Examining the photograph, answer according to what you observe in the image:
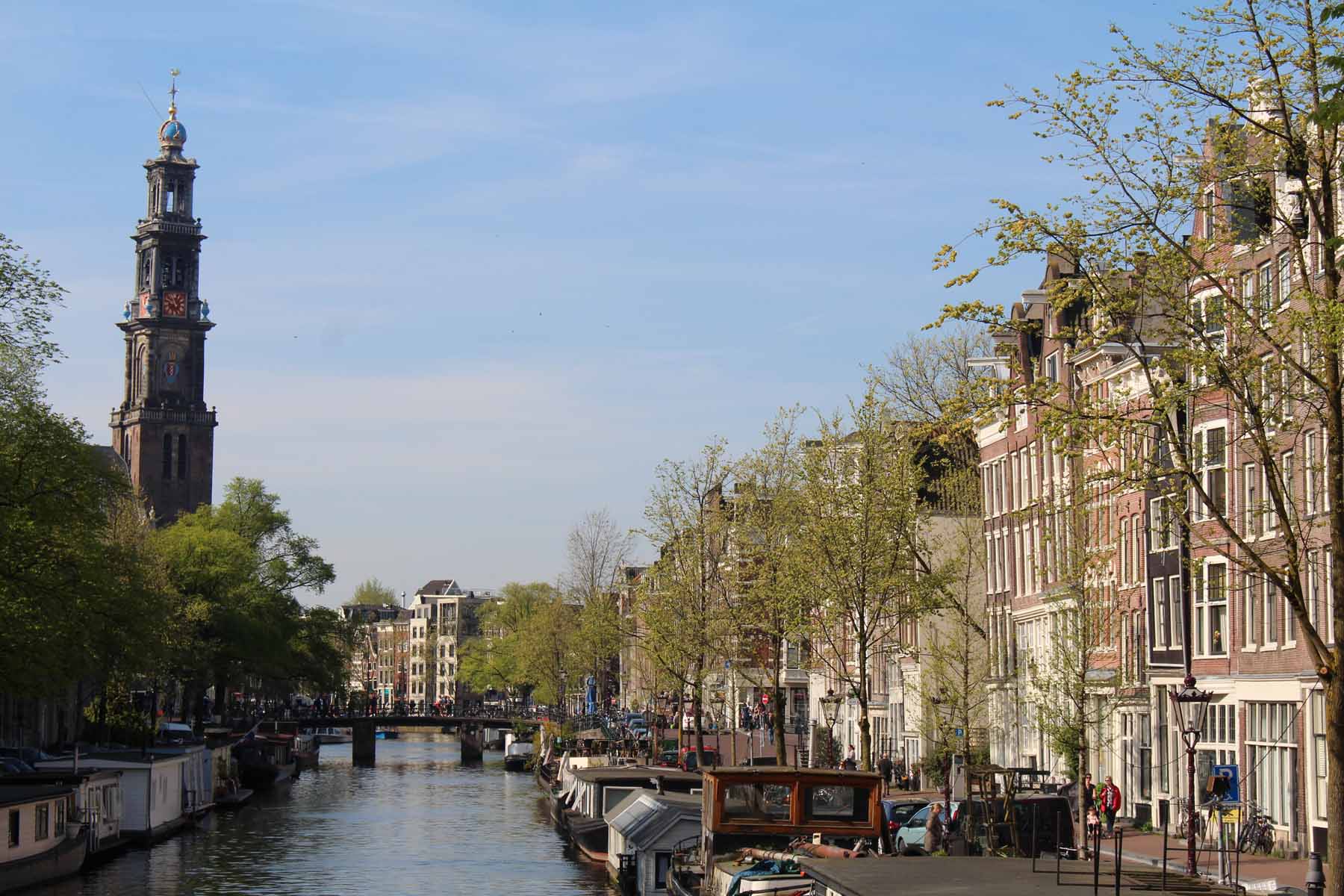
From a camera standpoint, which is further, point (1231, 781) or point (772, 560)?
point (772, 560)

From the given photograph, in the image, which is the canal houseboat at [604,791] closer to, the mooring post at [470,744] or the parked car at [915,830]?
the parked car at [915,830]

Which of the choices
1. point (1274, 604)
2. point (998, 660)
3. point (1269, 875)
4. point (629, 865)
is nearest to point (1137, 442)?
point (1269, 875)

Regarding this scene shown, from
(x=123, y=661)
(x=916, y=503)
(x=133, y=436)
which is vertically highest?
(x=133, y=436)

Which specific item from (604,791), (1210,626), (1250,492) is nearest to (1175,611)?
(1210,626)

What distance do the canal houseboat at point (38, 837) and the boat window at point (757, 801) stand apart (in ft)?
75.7

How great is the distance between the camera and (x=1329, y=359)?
76.8 ft

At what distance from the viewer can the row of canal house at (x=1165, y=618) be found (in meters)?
42.2

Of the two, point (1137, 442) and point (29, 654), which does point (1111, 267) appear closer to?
point (1137, 442)

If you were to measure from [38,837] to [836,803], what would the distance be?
27649 mm

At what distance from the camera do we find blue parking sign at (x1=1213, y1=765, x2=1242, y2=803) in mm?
46156

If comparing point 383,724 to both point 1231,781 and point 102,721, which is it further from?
point 1231,781

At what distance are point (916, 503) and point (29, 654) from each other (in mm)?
26992

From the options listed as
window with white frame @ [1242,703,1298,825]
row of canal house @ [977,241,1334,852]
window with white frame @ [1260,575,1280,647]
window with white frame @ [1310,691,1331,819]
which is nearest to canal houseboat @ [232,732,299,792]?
row of canal house @ [977,241,1334,852]

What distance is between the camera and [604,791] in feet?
209
